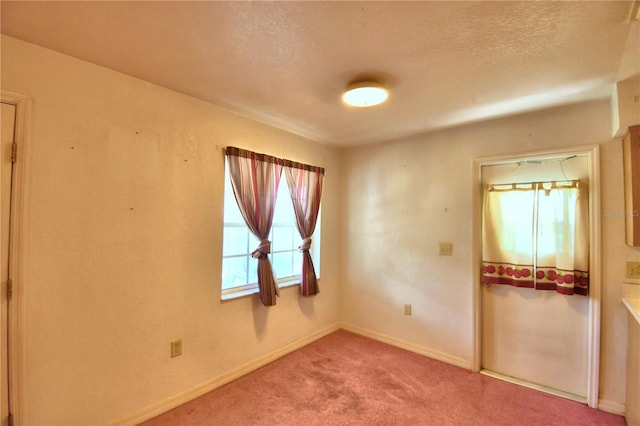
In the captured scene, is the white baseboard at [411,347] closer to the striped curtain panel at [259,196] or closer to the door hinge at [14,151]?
the striped curtain panel at [259,196]

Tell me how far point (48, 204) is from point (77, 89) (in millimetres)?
711

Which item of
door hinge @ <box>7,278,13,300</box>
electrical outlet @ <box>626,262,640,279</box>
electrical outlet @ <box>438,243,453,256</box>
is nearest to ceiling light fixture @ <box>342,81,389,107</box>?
electrical outlet @ <box>438,243,453,256</box>

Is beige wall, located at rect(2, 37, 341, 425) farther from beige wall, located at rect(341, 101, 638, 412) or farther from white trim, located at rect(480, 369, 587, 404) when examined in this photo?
white trim, located at rect(480, 369, 587, 404)

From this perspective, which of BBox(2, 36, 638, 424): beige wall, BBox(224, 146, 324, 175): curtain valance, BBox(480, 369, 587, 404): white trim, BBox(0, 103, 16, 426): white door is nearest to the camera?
BBox(0, 103, 16, 426): white door

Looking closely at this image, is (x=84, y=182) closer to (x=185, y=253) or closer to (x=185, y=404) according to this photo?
(x=185, y=253)

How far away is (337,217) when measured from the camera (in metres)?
3.72

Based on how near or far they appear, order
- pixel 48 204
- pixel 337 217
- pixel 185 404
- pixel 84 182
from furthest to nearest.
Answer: pixel 337 217, pixel 185 404, pixel 84 182, pixel 48 204

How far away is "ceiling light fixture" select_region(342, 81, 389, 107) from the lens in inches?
74.3

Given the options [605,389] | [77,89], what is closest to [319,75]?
[77,89]

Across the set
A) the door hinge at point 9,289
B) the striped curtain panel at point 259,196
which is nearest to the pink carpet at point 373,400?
the striped curtain panel at point 259,196

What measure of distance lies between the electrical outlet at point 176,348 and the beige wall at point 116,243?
0.12 feet

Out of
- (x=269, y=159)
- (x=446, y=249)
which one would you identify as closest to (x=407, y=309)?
(x=446, y=249)

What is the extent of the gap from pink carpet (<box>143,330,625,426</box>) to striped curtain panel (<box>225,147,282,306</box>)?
2.37 feet

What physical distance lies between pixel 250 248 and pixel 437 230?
6.26 feet
